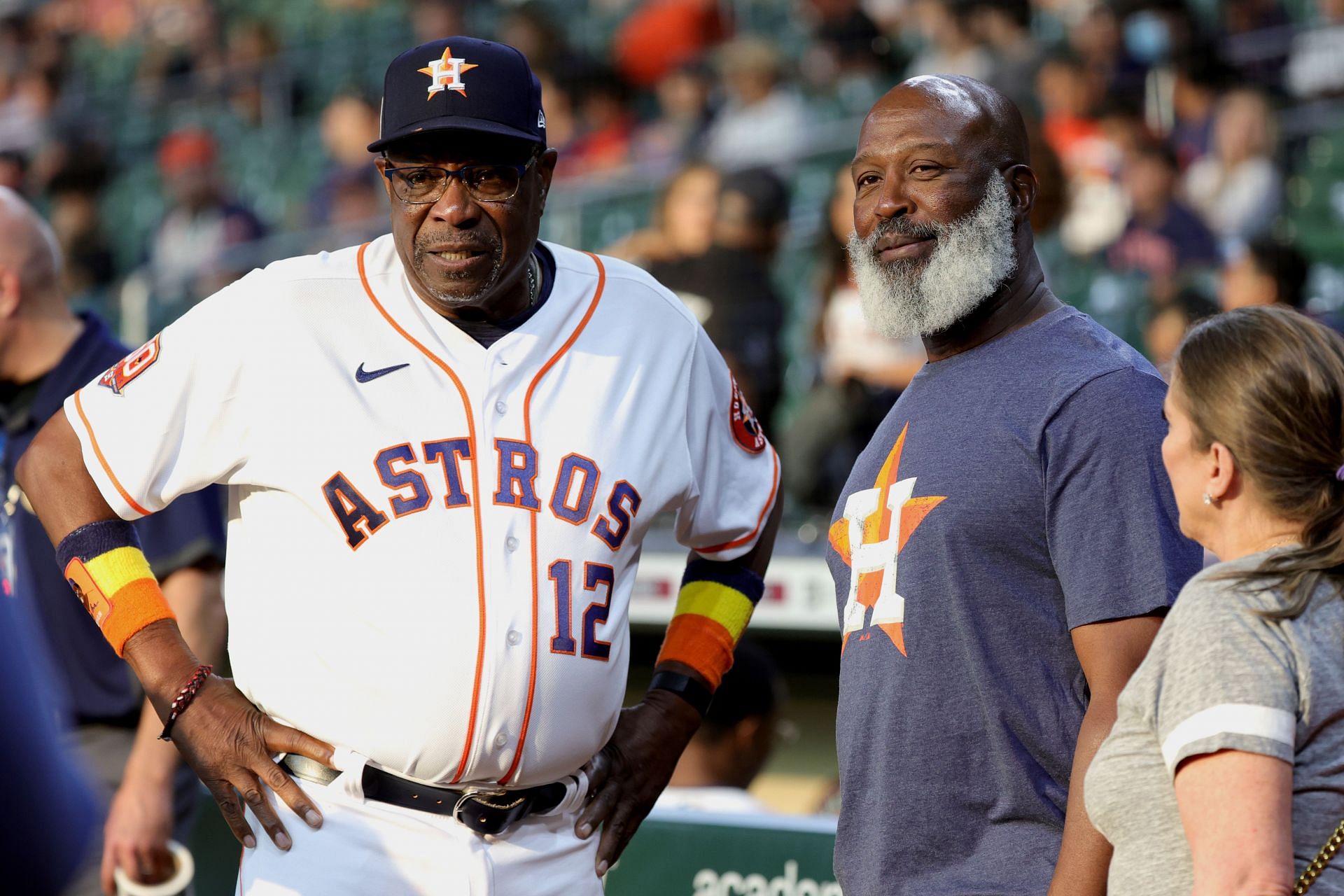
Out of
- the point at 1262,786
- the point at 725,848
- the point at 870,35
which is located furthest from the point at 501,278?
the point at 870,35

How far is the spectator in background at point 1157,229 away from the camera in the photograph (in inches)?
242

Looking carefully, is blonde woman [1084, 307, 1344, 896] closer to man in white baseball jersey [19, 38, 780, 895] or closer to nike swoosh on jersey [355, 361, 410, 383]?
man in white baseball jersey [19, 38, 780, 895]

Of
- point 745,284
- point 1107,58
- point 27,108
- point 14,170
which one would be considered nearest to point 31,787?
point 745,284

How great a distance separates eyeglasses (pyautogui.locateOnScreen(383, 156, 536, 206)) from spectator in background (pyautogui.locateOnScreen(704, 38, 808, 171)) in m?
5.36

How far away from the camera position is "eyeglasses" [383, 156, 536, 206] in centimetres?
247

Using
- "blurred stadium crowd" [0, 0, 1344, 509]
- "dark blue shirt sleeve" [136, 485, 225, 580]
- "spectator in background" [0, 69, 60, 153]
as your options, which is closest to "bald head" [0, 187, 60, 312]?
"dark blue shirt sleeve" [136, 485, 225, 580]

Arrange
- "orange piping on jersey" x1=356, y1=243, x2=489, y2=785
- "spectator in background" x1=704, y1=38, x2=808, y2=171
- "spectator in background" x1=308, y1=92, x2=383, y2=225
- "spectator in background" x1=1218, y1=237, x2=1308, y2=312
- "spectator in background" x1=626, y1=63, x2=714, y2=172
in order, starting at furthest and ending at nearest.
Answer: "spectator in background" x1=308, y1=92, x2=383, y2=225 < "spectator in background" x1=626, y1=63, x2=714, y2=172 < "spectator in background" x1=704, y1=38, x2=808, y2=171 < "spectator in background" x1=1218, y1=237, x2=1308, y2=312 < "orange piping on jersey" x1=356, y1=243, x2=489, y2=785

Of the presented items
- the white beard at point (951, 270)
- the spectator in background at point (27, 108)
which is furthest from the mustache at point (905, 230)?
the spectator in background at point (27, 108)

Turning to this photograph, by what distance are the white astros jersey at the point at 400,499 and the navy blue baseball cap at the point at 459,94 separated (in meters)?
0.28

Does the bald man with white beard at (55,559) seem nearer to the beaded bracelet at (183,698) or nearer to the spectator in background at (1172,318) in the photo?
the beaded bracelet at (183,698)

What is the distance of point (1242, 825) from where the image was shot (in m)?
1.58

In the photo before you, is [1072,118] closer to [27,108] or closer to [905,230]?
[905,230]

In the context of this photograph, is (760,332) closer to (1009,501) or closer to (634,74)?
(634,74)

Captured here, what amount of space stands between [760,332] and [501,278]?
4232 millimetres
